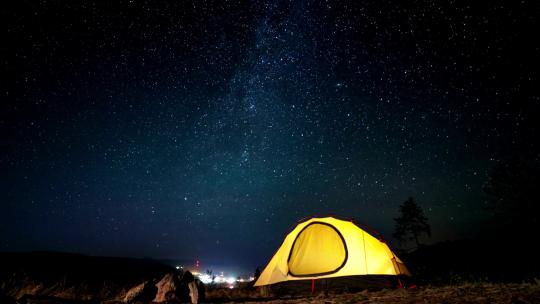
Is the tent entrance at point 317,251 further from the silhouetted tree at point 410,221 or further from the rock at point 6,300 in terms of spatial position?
the silhouetted tree at point 410,221

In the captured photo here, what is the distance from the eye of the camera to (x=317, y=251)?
820cm

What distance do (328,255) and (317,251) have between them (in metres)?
0.32

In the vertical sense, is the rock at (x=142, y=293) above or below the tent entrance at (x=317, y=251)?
below

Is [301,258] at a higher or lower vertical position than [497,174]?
lower

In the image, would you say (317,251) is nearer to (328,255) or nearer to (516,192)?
(328,255)

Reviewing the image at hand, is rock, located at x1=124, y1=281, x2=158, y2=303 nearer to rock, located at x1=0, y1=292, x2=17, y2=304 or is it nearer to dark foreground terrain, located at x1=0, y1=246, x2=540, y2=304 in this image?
dark foreground terrain, located at x1=0, y1=246, x2=540, y2=304

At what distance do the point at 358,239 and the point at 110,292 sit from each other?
6527 mm

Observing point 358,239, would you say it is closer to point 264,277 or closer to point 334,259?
point 334,259

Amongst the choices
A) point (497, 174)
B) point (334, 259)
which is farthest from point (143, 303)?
point (497, 174)

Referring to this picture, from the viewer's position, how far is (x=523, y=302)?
380 centimetres

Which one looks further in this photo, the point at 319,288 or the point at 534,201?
the point at 534,201

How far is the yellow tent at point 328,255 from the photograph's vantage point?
7.47 m

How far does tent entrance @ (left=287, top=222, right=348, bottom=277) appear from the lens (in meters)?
7.86

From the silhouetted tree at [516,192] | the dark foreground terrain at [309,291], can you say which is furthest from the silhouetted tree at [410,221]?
the dark foreground terrain at [309,291]
